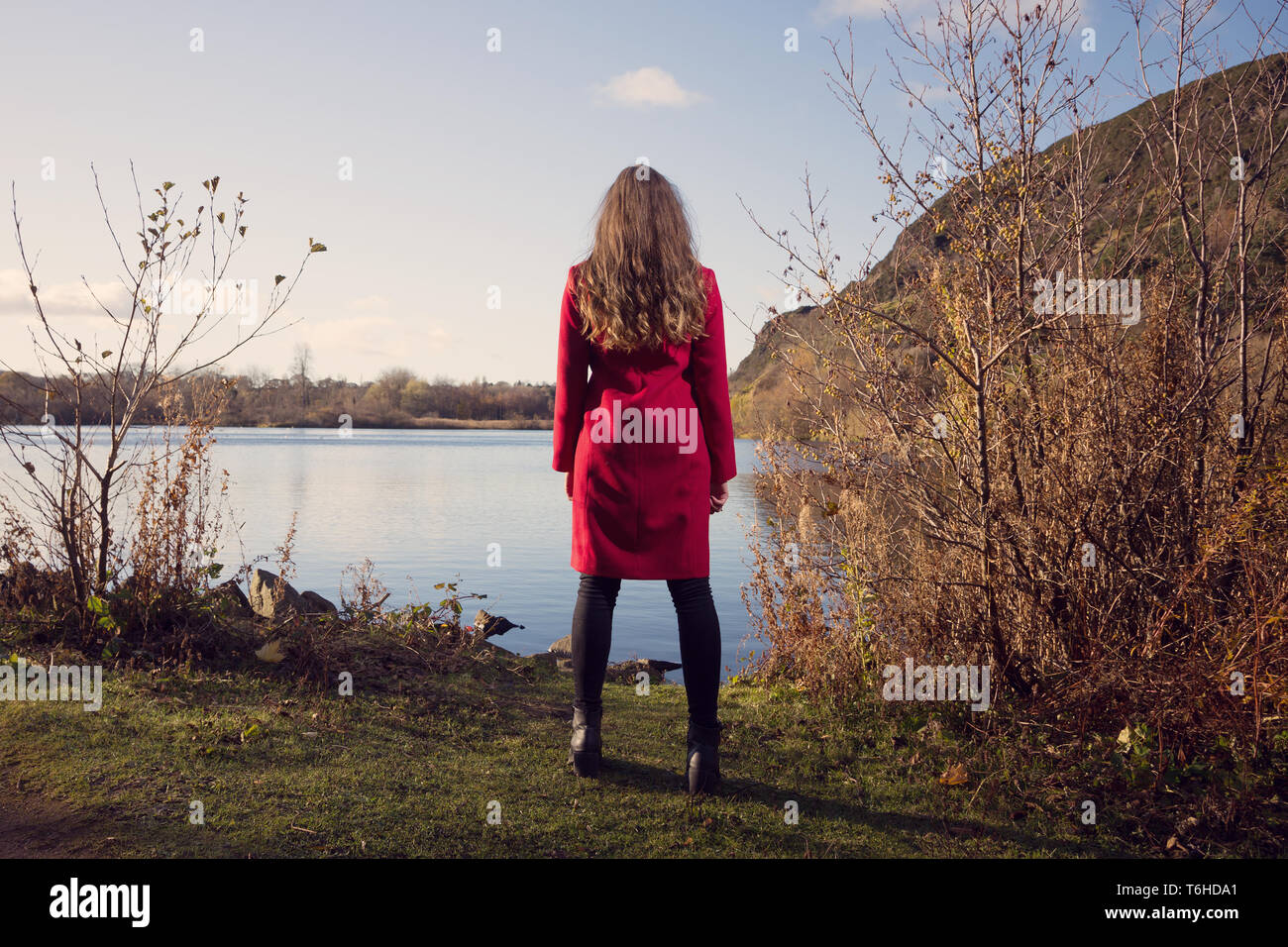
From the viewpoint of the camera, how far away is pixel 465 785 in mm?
3646

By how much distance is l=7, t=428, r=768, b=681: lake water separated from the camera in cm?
1111

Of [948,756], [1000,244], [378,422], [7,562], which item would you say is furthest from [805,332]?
[378,422]

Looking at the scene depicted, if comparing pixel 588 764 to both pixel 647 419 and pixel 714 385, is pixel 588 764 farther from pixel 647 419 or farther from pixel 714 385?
pixel 714 385

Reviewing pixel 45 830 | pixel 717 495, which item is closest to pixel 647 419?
pixel 717 495

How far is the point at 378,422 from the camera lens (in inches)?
3046

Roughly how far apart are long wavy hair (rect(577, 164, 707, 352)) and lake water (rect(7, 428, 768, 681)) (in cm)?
382

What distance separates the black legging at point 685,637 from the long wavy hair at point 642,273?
103 cm

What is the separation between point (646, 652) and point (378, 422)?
236 feet

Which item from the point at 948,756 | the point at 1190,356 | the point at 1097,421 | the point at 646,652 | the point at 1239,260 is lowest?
the point at 646,652

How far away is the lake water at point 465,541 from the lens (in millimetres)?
11109

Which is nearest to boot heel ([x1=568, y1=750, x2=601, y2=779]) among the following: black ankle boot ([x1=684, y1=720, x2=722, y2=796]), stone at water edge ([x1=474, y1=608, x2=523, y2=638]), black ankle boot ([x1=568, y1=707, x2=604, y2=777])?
black ankle boot ([x1=568, y1=707, x2=604, y2=777])

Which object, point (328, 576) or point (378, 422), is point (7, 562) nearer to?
point (328, 576)

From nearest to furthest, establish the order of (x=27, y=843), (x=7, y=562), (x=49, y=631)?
(x=27, y=843), (x=49, y=631), (x=7, y=562)
